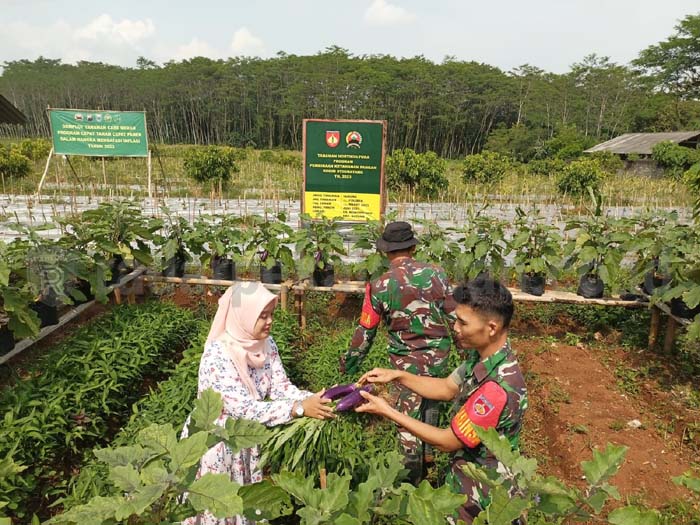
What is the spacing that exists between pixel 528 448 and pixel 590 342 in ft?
6.35

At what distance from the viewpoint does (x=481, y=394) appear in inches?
62.6

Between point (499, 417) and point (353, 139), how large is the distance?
4.77 m

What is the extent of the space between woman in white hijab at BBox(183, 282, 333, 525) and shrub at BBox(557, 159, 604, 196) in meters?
13.9

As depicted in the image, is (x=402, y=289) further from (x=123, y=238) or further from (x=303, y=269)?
(x=123, y=238)

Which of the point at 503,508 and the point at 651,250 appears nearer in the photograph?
the point at 503,508

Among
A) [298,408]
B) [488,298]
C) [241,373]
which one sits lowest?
[298,408]

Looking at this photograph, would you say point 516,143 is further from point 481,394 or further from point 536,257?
point 481,394

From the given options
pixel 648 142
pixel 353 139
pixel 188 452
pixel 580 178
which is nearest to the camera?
pixel 188 452

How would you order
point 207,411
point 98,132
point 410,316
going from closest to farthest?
point 207,411
point 410,316
point 98,132

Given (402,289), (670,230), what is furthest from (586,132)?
(402,289)

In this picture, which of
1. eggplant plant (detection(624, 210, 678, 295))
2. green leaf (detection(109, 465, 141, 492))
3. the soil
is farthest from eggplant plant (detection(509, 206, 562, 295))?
green leaf (detection(109, 465, 141, 492))

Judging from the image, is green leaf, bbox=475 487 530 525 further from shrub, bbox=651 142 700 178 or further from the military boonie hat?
shrub, bbox=651 142 700 178

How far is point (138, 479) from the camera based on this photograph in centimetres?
92

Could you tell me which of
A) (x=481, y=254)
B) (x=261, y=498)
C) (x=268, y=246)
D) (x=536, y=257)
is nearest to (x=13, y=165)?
(x=268, y=246)
